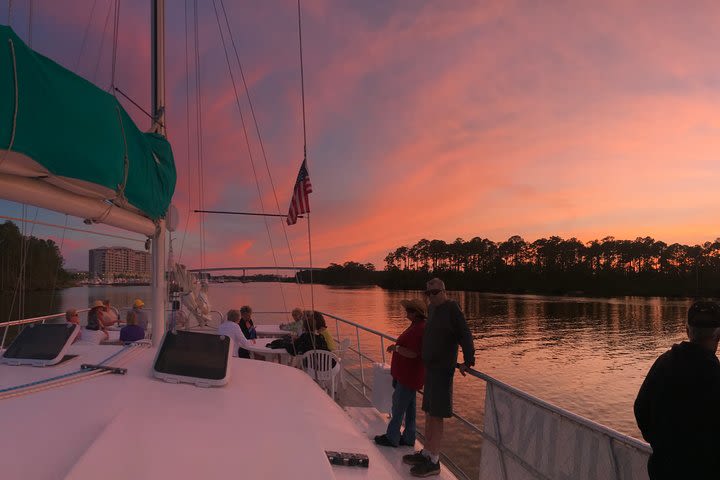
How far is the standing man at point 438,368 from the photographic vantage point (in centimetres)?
430

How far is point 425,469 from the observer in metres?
4.27

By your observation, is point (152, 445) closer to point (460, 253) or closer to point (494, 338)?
point (494, 338)

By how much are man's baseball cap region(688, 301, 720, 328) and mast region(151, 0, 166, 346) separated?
3940 millimetres

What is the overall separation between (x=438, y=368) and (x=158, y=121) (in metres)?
3.79

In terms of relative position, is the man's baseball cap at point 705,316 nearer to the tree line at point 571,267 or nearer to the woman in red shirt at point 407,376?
the woman in red shirt at point 407,376

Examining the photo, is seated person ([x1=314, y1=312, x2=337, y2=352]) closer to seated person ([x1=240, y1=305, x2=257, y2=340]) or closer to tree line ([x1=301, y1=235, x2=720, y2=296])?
seated person ([x1=240, y1=305, x2=257, y2=340])

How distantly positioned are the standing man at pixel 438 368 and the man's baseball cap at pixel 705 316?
2110 mm

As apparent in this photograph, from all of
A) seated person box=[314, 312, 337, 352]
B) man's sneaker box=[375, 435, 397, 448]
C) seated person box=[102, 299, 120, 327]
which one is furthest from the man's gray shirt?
seated person box=[102, 299, 120, 327]

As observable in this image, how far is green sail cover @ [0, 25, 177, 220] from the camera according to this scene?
2311 millimetres

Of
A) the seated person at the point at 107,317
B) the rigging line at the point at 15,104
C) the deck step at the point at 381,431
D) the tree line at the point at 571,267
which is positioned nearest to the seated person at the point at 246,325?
the seated person at the point at 107,317

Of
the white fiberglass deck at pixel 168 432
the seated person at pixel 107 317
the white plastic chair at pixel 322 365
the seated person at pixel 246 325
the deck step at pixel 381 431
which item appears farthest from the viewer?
the seated person at pixel 107 317

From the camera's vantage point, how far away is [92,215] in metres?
3.39

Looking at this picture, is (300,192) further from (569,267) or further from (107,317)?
(569,267)

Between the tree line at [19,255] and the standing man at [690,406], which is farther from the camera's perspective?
the tree line at [19,255]
